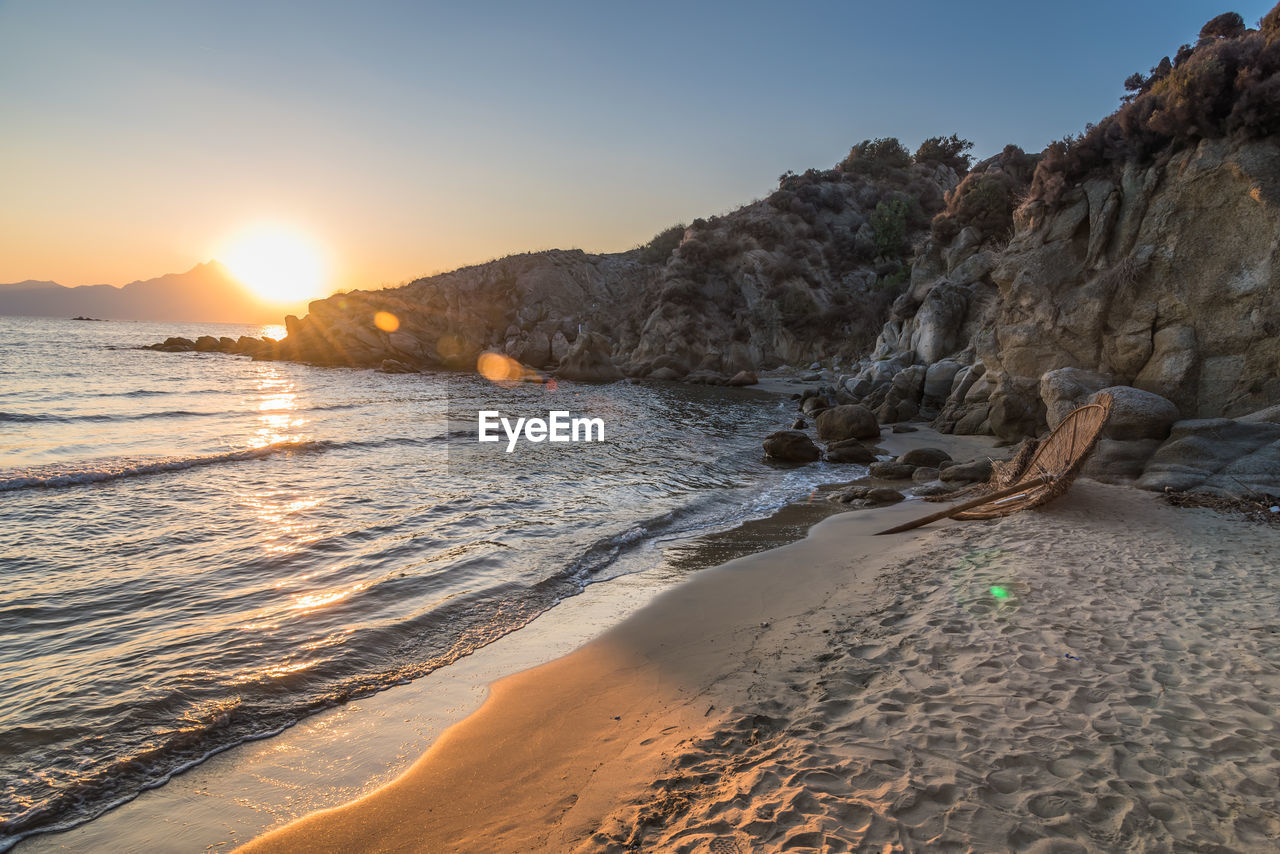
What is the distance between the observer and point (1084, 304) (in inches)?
623

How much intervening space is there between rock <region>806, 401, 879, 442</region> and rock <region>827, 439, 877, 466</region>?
254 centimetres

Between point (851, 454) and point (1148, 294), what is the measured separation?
26.1 feet

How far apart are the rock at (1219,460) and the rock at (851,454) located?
7.25m

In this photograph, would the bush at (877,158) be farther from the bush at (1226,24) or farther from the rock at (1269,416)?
the rock at (1269,416)

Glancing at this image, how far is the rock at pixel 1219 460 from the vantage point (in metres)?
9.05

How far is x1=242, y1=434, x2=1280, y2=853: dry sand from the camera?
3.18m

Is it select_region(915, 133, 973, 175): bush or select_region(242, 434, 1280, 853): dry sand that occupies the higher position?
select_region(915, 133, 973, 175): bush

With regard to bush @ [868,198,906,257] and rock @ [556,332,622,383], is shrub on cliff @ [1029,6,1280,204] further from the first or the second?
bush @ [868,198,906,257]

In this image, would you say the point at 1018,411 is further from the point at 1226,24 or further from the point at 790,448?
the point at 1226,24

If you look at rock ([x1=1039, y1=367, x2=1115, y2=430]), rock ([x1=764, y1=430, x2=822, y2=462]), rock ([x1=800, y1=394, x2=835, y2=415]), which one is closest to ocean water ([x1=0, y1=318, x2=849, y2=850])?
rock ([x1=764, y1=430, x2=822, y2=462])

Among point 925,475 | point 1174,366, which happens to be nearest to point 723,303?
point 925,475

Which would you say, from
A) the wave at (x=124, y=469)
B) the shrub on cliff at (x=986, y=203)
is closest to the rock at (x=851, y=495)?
the wave at (x=124, y=469)

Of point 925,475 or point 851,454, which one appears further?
point 851,454

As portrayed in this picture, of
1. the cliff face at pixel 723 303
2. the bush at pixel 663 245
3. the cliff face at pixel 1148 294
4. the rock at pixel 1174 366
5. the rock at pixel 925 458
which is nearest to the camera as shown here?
the cliff face at pixel 1148 294
